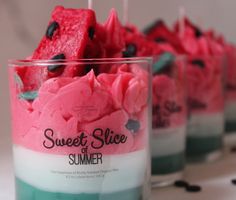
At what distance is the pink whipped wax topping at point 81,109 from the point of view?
495mm

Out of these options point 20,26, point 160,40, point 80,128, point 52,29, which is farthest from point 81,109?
point 20,26

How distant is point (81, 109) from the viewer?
0.49 metres

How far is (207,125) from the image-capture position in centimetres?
91

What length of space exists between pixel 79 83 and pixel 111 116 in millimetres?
50

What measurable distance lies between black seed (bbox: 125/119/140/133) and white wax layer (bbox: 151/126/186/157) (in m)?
0.20

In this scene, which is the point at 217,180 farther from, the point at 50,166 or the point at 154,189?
the point at 50,166

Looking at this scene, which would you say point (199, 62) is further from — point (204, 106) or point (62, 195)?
point (62, 195)

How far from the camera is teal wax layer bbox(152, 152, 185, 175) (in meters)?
0.75

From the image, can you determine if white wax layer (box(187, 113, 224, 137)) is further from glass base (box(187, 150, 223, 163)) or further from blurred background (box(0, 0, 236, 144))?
blurred background (box(0, 0, 236, 144))

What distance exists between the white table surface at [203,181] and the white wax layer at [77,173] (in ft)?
0.52

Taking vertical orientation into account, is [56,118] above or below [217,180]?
above

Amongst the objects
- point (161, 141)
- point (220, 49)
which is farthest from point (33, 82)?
point (220, 49)

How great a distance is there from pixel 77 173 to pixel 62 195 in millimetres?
32

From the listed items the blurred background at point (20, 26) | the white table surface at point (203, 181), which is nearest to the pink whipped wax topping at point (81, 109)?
the white table surface at point (203, 181)
